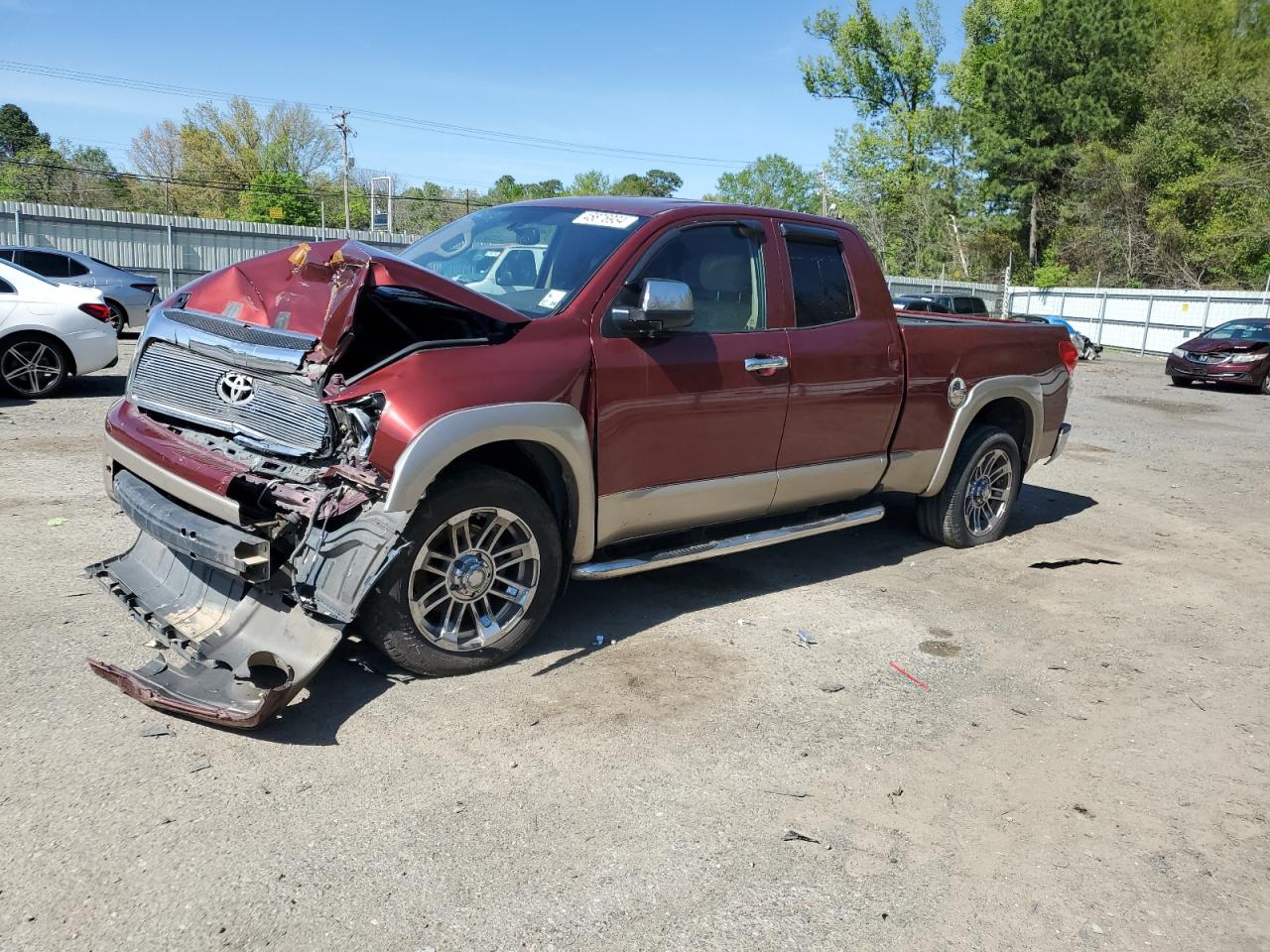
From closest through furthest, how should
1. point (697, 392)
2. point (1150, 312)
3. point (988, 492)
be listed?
point (697, 392)
point (988, 492)
point (1150, 312)

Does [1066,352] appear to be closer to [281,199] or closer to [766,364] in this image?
[766,364]

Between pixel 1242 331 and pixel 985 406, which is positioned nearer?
pixel 985 406

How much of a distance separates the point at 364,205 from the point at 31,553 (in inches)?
2485

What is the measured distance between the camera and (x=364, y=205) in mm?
64125

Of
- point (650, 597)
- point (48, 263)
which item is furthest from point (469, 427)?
point (48, 263)

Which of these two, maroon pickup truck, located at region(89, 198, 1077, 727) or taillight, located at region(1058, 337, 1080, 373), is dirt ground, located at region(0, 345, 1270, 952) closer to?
maroon pickup truck, located at region(89, 198, 1077, 727)

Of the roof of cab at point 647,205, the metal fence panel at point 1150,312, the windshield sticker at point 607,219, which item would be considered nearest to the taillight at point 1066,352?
the roof of cab at point 647,205

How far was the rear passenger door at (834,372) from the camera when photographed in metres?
5.29

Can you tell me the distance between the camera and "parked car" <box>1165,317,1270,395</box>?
20406mm

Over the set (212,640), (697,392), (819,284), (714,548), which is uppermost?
(819,284)

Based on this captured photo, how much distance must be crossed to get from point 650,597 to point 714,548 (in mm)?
661

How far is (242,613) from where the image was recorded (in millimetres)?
3949

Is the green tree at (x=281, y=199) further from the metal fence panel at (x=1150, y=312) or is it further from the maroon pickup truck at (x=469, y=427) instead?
the maroon pickup truck at (x=469, y=427)

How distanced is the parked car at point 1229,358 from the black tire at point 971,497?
16701 mm
